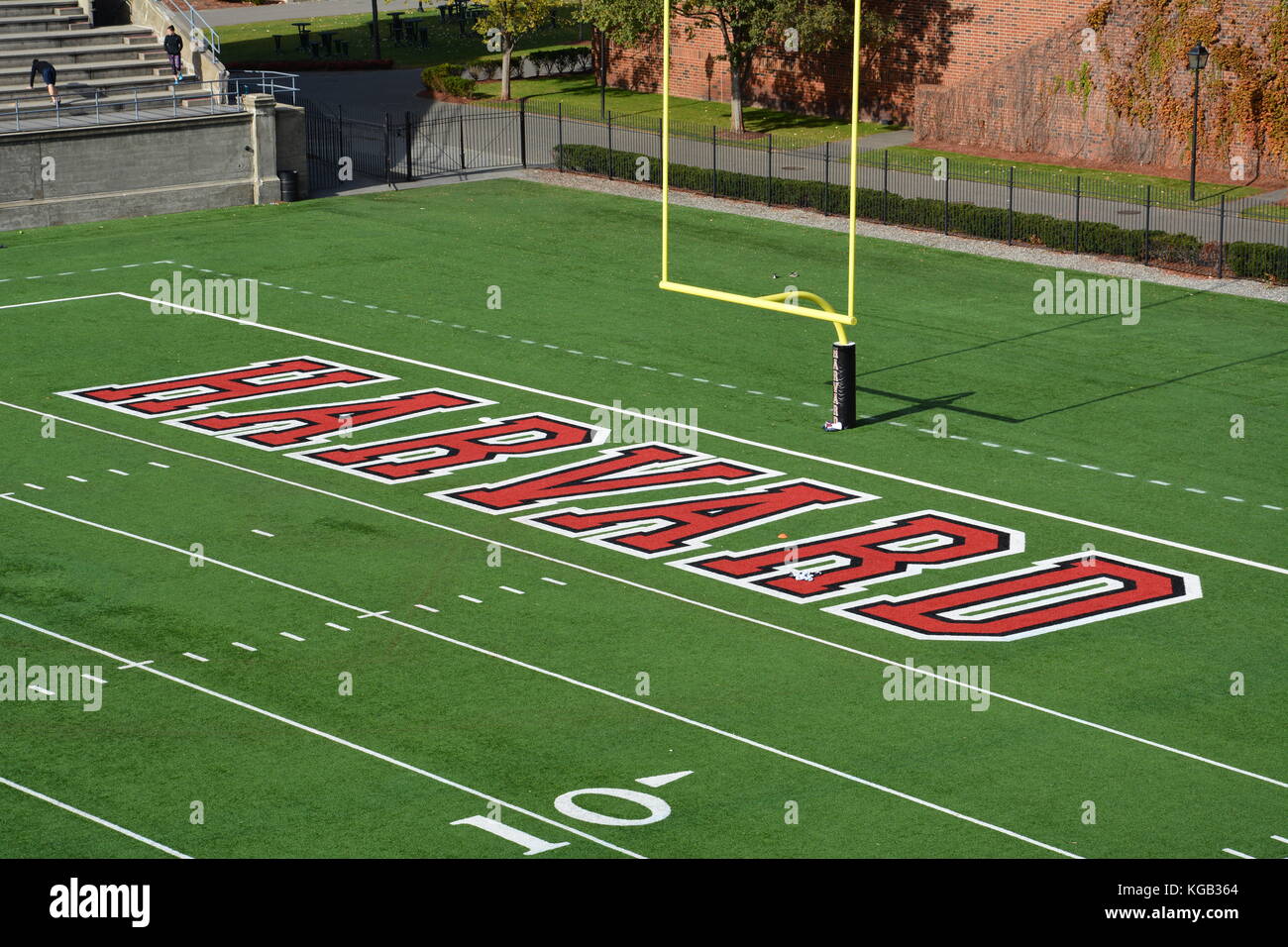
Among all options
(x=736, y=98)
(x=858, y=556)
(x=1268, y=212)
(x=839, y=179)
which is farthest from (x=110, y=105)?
(x=858, y=556)

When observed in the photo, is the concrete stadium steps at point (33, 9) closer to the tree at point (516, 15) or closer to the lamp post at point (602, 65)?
the tree at point (516, 15)

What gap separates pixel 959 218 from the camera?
43781mm

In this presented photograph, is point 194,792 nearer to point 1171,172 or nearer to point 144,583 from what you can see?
point 144,583

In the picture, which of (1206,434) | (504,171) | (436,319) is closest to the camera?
(1206,434)

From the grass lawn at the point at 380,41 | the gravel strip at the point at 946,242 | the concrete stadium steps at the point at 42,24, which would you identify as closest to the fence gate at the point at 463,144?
the gravel strip at the point at 946,242

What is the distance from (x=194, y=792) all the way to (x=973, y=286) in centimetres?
2433

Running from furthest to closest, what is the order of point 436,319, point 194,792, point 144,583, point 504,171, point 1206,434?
point 504,171
point 436,319
point 1206,434
point 144,583
point 194,792

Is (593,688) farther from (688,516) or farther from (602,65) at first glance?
(602,65)

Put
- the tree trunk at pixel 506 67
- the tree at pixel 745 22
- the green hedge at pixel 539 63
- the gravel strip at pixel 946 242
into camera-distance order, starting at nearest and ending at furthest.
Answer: the gravel strip at pixel 946 242 → the tree at pixel 745 22 → the tree trunk at pixel 506 67 → the green hedge at pixel 539 63

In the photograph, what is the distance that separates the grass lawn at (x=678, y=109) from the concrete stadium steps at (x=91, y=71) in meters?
11.7

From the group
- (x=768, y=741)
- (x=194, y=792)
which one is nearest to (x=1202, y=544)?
(x=768, y=741)

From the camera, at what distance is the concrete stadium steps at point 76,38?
171ft

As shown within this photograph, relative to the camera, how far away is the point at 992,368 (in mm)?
33375

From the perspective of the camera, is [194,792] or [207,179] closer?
→ [194,792]
